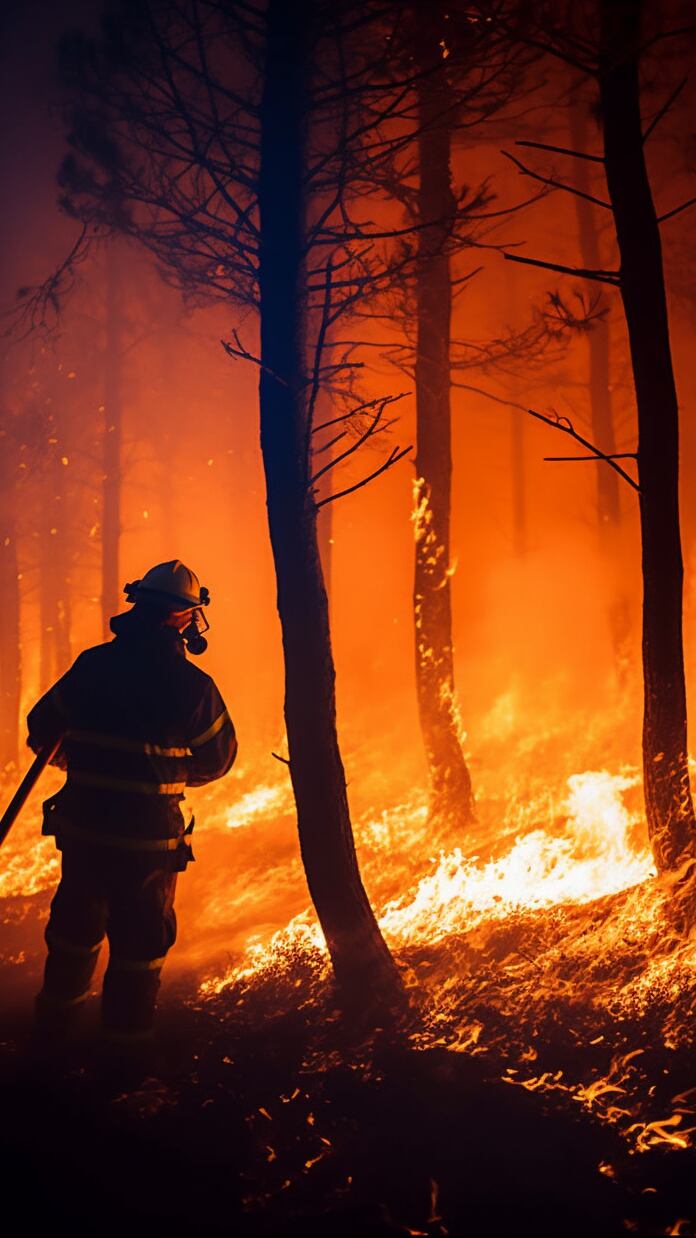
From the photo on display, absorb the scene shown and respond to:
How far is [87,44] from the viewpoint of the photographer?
6883 mm

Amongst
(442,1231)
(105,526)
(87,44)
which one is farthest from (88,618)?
(442,1231)

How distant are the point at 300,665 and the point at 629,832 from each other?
3.33m

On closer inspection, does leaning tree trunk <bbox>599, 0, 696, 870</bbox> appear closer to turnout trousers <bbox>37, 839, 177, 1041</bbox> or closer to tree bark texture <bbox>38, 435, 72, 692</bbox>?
turnout trousers <bbox>37, 839, 177, 1041</bbox>

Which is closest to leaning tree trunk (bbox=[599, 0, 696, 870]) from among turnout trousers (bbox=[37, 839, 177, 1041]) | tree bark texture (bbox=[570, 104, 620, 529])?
turnout trousers (bbox=[37, 839, 177, 1041])

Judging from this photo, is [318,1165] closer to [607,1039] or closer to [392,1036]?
[392,1036]

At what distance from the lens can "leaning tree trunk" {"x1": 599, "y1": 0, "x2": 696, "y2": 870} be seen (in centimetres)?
480

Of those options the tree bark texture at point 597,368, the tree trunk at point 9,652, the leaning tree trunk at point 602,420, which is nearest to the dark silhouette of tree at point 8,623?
the tree trunk at point 9,652

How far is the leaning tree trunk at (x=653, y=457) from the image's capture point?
4.80 metres

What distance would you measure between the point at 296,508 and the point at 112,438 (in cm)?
1470

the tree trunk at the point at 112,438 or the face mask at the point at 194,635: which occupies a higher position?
the tree trunk at the point at 112,438

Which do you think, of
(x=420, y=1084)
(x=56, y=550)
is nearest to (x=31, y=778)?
(x=420, y=1084)

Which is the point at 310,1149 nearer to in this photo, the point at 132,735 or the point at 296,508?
the point at 132,735

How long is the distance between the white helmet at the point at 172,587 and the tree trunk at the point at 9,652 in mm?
11679

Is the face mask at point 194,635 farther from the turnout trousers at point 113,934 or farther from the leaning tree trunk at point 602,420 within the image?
the leaning tree trunk at point 602,420
